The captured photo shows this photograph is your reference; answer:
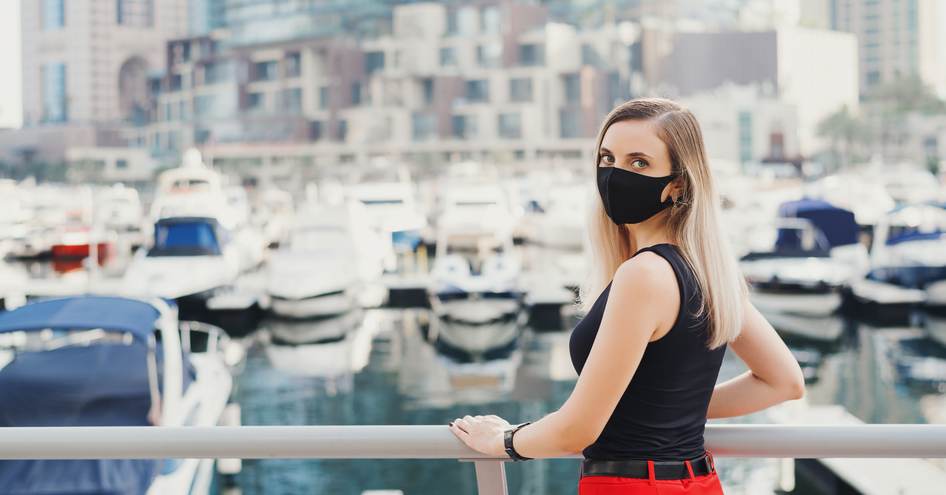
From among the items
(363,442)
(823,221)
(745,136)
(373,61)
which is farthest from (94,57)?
(363,442)

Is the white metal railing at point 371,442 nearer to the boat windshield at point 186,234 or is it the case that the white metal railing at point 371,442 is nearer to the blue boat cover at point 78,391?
the blue boat cover at point 78,391

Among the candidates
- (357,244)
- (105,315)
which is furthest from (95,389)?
(357,244)

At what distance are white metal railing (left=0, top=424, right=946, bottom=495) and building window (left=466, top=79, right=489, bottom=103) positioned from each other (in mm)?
74570

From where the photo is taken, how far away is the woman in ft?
4.98

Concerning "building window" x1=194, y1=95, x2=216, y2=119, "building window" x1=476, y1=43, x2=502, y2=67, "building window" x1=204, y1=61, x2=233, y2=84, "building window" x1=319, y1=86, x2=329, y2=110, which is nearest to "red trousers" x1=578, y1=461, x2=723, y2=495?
"building window" x1=319, y1=86, x2=329, y2=110

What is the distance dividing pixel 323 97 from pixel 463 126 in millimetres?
11367

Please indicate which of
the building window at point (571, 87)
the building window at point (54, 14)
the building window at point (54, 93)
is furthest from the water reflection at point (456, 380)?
the building window at point (54, 14)

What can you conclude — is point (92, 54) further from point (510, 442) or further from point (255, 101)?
point (510, 442)

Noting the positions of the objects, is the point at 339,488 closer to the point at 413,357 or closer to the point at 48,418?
Result: the point at 48,418

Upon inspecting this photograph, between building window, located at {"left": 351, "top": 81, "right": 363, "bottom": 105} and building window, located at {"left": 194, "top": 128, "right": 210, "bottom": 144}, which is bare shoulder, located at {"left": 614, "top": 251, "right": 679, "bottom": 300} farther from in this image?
building window, located at {"left": 194, "top": 128, "right": 210, "bottom": 144}

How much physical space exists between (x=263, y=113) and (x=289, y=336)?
64.8 m

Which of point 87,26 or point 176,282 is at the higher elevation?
point 87,26

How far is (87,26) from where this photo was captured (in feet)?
280

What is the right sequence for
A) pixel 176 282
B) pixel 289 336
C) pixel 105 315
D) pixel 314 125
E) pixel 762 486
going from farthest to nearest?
pixel 314 125, pixel 176 282, pixel 289 336, pixel 762 486, pixel 105 315
